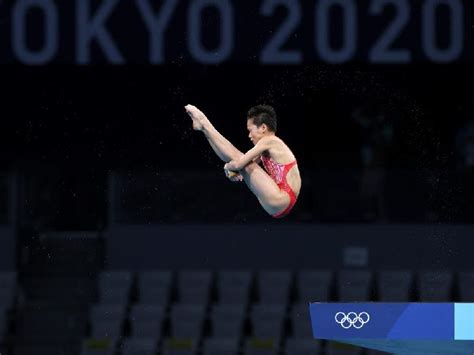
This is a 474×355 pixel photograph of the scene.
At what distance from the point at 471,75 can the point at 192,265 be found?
3925mm

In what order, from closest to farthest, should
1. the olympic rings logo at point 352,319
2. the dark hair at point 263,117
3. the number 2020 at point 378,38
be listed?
the olympic rings logo at point 352,319
the dark hair at point 263,117
the number 2020 at point 378,38

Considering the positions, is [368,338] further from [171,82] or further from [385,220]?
[171,82]

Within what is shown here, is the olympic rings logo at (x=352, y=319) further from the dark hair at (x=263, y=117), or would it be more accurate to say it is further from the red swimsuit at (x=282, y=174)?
the dark hair at (x=263, y=117)

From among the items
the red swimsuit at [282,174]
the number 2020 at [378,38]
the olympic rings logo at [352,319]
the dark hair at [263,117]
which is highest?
the number 2020 at [378,38]

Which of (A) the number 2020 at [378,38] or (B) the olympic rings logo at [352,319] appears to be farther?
(A) the number 2020 at [378,38]

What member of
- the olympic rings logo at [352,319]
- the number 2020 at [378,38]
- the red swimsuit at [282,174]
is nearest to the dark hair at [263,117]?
the red swimsuit at [282,174]

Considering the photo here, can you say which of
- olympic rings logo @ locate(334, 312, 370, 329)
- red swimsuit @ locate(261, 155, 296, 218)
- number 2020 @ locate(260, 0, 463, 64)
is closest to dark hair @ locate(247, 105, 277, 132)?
red swimsuit @ locate(261, 155, 296, 218)

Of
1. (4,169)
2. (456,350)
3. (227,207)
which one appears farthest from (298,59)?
(456,350)

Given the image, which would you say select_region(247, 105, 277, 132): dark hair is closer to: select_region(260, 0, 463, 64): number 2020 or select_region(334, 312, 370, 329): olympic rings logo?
select_region(334, 312, 370, 329): olympic rings logo

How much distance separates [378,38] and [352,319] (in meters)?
6.51

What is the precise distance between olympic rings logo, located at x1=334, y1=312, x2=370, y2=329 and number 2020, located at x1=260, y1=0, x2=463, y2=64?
6.12 metres

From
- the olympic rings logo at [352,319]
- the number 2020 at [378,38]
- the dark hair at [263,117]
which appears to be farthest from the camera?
the number 2020 at [378,38]

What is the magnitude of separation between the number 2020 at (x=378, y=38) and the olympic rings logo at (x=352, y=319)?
6121 mm

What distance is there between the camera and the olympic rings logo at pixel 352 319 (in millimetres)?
9625
